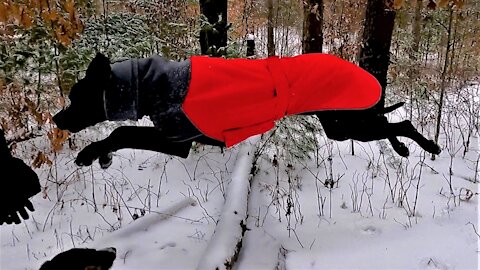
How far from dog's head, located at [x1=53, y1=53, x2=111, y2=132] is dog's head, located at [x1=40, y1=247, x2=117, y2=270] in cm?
68

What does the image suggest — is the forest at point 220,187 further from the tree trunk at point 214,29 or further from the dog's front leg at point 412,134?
the dog's front leg at point 412,134

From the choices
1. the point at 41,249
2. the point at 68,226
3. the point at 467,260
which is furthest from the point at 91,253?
the point at 467,260

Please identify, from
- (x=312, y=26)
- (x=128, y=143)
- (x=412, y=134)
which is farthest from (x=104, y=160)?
(x=312, y=26)

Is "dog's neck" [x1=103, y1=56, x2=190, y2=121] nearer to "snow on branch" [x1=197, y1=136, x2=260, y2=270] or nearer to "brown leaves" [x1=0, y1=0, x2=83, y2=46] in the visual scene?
"brown leaves" [x1=0, y1=0, x2=83, y2=46]

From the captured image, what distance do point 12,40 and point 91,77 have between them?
251 cm

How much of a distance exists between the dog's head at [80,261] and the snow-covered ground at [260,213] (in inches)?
25.0

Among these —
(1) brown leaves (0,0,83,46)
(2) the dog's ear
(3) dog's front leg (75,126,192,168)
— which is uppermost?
(1) brown leaves (0,0,83,46)

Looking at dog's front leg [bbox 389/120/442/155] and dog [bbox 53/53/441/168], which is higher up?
dog [bbox 53/53/441/168]

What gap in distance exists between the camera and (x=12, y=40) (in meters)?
4.17

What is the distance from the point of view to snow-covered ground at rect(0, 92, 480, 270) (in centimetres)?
293

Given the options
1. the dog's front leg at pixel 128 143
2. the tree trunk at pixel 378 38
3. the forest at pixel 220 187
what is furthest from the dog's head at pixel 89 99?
the tree trunk at pixel 378 38

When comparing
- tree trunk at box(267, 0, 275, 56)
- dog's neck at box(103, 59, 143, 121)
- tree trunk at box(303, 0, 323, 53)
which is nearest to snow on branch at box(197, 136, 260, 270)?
dog's neck at box(103, 59, 143, 121)

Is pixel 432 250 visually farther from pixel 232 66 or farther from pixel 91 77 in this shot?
pixel 91 77

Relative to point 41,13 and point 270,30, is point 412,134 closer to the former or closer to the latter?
point 41,13
